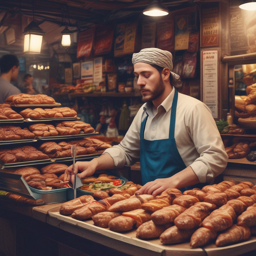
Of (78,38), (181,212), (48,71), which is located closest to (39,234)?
(181,212)

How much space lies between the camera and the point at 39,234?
2.20 meters

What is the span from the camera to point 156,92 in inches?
100

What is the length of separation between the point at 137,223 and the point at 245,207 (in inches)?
22.0

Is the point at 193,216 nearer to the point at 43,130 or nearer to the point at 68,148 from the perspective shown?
the point at 68,148

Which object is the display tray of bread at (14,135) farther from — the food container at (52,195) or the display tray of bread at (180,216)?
the display tray of bread at (180,216)

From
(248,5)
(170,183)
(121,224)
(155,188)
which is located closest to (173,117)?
(170,183)

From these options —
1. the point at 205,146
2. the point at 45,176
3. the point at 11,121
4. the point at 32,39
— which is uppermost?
the point at 32,39

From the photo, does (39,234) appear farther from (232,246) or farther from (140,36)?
(140,36)

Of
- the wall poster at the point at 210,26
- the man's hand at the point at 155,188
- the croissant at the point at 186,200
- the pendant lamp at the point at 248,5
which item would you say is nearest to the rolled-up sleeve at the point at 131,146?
the man's hand at the point at 155,188

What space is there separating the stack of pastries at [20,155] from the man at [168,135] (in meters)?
0.47

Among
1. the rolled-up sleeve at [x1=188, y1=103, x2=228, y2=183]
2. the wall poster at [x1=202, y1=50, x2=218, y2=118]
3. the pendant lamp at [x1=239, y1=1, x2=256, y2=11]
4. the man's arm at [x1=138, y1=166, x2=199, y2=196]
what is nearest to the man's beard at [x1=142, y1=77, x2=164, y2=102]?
the rolled-up sleeve at [x1=188, y1=103, x2=228, y2=183]

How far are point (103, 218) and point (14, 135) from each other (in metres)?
1.50

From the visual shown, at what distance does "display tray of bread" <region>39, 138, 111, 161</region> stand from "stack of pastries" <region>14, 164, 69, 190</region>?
0.45ft

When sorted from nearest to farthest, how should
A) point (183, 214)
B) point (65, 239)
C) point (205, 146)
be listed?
point (183, 214), point (65, 239), point (205, 146)
